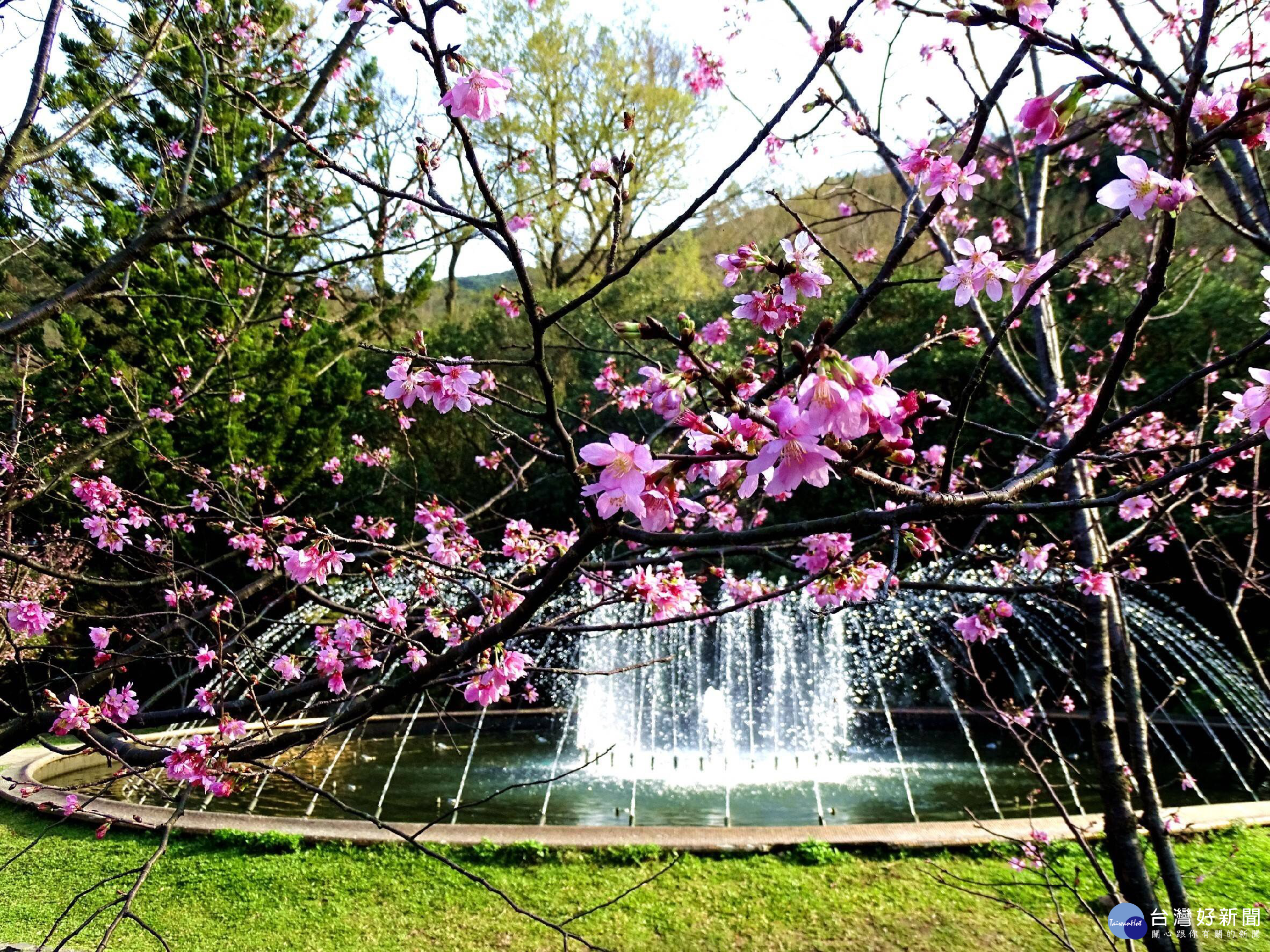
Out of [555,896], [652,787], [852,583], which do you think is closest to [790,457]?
[852,583]

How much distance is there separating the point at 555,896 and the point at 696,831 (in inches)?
33.9

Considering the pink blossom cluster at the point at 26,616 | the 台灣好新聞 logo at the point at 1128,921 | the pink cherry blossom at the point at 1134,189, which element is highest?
the pink cherry blossom at the point at 1134,189

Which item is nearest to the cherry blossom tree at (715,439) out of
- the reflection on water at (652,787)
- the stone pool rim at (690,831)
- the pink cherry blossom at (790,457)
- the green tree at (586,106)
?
the pink cherry blossom at (790,457)

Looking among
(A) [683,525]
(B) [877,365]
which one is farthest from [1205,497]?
(B) [877,365]

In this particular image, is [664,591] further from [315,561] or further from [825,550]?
[315,561]

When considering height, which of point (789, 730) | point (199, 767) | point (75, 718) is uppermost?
point (789, 730)

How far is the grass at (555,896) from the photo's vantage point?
320cm

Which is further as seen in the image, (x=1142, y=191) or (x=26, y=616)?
(x=26, y=616)

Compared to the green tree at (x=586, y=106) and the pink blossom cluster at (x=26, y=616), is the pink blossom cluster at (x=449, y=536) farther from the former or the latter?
the green tree at (x=586, y=106)

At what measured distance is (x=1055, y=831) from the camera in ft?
12.7

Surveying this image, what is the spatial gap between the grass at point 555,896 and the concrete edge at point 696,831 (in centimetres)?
5

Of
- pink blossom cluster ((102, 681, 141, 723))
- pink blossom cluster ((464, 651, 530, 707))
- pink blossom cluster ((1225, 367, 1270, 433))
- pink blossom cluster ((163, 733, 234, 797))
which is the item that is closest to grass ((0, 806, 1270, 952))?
pink blossom cluster ((102, 681, 141, 723))

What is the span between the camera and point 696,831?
4.06m

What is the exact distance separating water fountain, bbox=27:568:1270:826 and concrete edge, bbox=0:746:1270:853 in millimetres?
478
